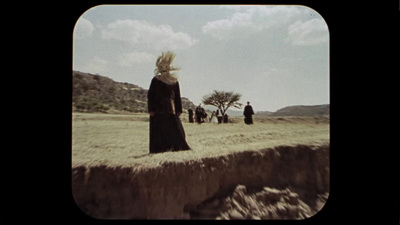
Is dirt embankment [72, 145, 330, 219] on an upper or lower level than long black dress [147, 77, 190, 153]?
lower

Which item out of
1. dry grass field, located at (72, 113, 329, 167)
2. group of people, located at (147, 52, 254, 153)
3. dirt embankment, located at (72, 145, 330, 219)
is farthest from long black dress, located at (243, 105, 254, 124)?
group of people, located at (147, 52, 254, 153)

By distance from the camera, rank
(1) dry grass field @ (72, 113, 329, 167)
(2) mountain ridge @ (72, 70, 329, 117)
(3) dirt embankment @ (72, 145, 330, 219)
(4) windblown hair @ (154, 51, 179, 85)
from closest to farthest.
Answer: (3) dirt embankment @ (72, 145, 330, 219) → (1) dry grass field @ (72, 113, 329, 167) → (4) windblown hair @ (154, 51, 179, 85) → (2) mountain ridge @ (72, 70, 329, 117)

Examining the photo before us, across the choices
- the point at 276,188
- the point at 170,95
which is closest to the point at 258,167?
the point at 276,188

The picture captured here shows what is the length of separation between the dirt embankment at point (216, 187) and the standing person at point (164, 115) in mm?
585

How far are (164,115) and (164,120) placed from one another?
0.09 metres

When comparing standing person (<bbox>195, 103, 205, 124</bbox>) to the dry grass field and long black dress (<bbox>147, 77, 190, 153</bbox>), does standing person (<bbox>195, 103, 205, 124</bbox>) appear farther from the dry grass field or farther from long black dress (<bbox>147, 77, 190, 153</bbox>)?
long black dress (<bbox>147, 77, 190, 153</bbox>)

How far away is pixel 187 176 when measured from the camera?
14.6 ft

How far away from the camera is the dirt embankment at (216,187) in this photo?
13.9ft

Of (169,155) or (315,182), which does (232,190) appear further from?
(315,182)

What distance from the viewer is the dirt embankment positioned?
167 inches

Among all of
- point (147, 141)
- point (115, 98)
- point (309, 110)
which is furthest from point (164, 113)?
point (115, 98)

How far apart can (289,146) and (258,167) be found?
80 centimetres

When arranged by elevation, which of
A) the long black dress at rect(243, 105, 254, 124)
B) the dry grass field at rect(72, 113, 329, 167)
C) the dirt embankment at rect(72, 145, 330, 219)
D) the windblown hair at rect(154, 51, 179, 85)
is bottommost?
the dirt embankment at rect(72, 145, 330, 219)

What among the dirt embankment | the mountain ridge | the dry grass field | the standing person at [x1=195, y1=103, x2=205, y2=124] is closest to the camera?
the dirt embankment
